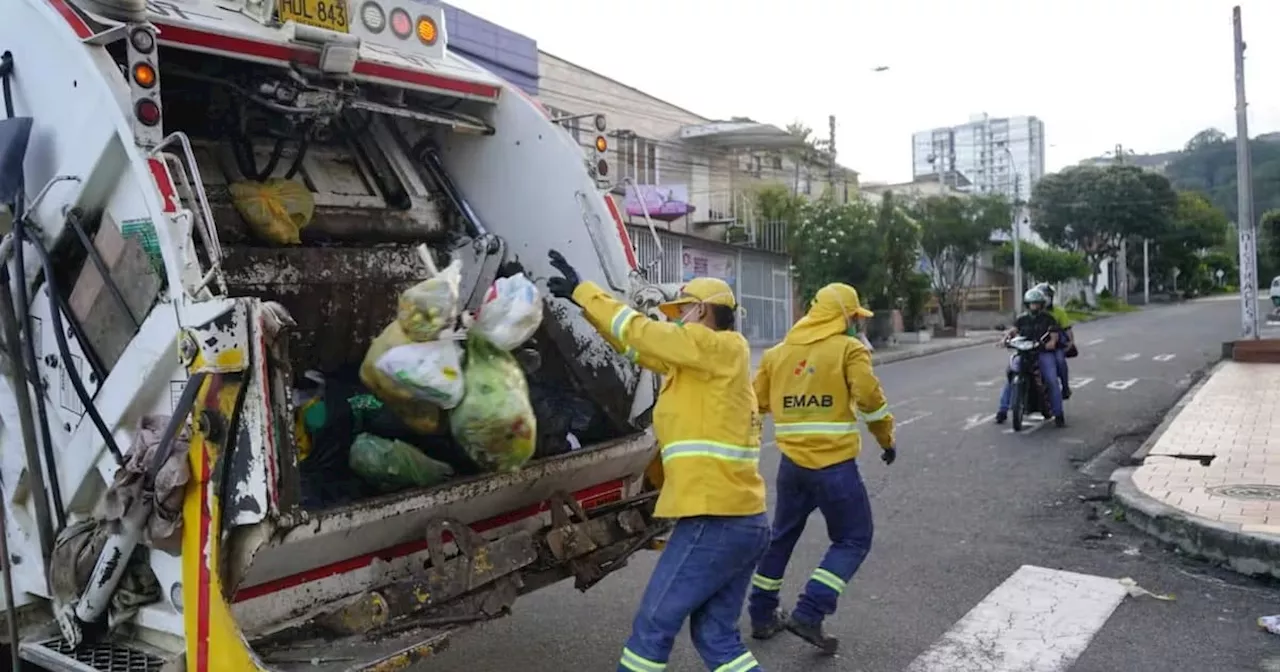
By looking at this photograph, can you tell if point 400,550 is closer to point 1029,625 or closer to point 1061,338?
point 1029,625

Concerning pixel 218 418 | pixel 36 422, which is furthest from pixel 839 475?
pixel 36 422

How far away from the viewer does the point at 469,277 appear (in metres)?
4.52

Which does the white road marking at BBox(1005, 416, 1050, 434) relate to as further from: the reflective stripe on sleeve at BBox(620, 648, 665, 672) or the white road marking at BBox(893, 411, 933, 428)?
the reflective stripe on sleeve at BBox(620, 648, 665, 672)

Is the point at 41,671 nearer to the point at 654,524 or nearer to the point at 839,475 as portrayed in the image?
the point at 654,524

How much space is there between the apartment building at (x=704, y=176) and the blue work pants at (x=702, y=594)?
16.9 m

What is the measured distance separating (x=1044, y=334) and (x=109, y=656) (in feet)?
28.0

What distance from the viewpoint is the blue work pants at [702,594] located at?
328 cm

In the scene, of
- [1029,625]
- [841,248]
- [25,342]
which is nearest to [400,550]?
[25,342]

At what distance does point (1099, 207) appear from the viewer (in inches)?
1747

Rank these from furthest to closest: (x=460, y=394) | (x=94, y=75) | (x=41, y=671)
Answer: (x=41, y=671) → (x=460, y=394) → (x=94, y=75)

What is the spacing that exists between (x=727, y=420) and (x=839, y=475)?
3.54 feet

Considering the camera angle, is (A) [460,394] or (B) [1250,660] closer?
(A) [460,394]

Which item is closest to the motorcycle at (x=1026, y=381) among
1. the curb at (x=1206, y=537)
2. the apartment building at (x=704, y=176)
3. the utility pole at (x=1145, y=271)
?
the curb at (x=1206, y=537)

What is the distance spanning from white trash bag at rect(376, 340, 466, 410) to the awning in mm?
23652
